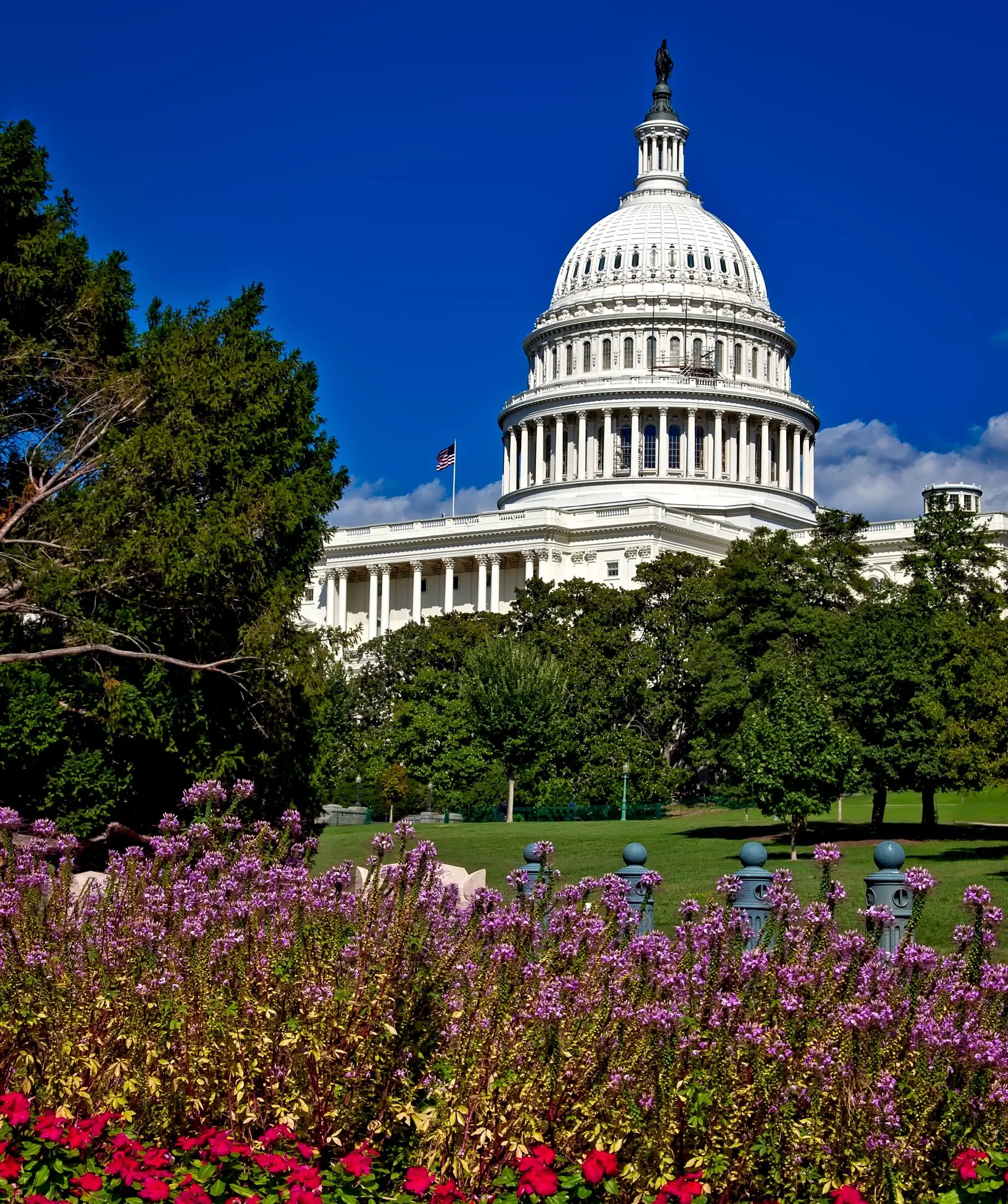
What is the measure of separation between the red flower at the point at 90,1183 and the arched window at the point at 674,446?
4658 inches

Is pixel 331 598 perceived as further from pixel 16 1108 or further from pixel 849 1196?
pixel 849 1196

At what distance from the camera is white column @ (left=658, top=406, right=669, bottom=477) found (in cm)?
12450

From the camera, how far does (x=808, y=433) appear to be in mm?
132750

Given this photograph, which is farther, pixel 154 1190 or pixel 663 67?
pixel 663 67

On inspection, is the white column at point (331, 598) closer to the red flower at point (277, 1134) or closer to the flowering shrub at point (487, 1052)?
the flowering shrub at point (487, 1052)

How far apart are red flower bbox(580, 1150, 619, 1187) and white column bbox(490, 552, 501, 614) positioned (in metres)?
101

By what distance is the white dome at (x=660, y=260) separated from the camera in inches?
5217

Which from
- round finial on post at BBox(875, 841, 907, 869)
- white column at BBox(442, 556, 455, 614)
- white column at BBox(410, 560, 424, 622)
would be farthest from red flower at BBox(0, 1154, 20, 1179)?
white column at BBox(410, 560, 424, 622)

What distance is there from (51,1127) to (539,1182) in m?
2.67

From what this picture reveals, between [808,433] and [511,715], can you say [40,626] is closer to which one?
[511,715]

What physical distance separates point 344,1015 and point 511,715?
176 feet

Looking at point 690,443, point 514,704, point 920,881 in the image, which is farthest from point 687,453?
point 920,881

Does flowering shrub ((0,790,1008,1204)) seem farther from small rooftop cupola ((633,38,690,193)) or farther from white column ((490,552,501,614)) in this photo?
small rooftop cupola ((633,38,690,193))

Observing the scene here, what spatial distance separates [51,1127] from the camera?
916 cm
